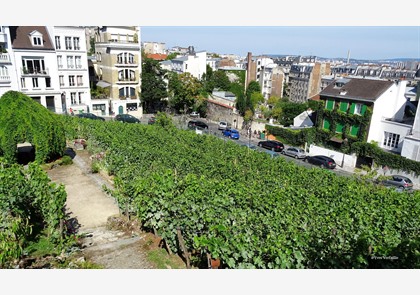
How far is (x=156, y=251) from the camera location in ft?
39.6

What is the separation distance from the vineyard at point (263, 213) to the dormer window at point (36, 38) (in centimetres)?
3082

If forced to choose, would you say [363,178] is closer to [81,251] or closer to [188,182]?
[188,182]

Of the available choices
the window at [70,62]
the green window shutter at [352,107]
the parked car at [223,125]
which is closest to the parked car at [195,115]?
the parked car at [223,125]

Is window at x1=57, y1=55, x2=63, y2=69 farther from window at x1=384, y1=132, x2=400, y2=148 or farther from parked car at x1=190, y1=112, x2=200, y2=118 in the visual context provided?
window at x1=384, y1=132, x2=400, y2=148

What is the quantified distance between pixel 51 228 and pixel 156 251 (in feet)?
13.4

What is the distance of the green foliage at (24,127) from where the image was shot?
73.0 ft

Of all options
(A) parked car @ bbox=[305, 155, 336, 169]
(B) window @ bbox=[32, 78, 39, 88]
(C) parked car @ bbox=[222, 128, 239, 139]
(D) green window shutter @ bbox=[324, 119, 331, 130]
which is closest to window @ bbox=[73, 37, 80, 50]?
(B) window @ bbox=[32, 78, 39, 88]

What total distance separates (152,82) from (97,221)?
1655 inches

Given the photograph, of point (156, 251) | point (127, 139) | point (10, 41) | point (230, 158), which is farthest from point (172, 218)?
point (10, 41)

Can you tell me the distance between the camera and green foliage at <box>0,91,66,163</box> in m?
22.2

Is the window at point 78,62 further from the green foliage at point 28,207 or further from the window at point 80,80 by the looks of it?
the green foliage at point 28,207

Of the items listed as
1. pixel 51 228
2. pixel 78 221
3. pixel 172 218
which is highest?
pixel 172 218

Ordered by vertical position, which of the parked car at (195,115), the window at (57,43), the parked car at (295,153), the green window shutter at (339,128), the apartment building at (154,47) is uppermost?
the apartment building at (154,47)

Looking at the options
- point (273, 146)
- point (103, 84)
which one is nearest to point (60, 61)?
point (103, 84)
